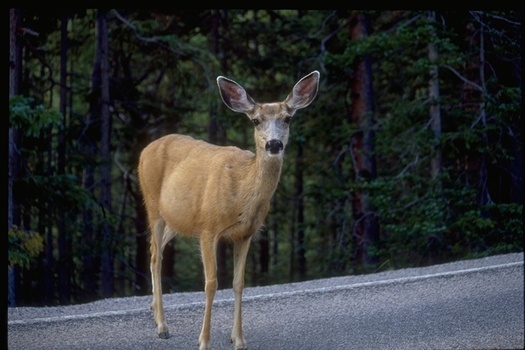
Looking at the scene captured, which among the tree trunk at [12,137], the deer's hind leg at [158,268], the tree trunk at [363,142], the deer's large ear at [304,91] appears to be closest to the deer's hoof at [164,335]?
the deer's hind leg at [158,268]

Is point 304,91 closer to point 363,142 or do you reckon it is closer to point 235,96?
point 235,96

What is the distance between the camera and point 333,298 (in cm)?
868

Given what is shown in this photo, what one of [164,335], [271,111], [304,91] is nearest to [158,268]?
[164,335]

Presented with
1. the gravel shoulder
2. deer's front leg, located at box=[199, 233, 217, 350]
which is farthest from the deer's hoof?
the gravel shoulder

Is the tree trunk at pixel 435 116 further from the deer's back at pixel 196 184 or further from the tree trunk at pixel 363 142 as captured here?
the deer's back at pixel 196 184

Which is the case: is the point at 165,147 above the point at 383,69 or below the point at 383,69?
below

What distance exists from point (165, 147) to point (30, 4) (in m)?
3.78

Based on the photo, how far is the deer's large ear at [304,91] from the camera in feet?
22.6

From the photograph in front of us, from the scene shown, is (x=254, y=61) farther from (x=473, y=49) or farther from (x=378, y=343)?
(x=378, y=343)

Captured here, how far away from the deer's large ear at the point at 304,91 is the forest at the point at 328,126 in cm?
392

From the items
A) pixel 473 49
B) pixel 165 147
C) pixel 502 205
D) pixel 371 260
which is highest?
pixel 473 49

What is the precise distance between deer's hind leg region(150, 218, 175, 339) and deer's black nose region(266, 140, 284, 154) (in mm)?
2070

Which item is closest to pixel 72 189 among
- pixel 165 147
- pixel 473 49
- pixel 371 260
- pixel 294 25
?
pixel 165 147

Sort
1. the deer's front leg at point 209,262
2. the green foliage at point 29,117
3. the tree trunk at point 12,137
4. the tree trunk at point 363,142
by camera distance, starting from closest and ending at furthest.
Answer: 1. the deer's front leg at point 209,262
2. the green foliage at point 29,117
3. the tree trunk at point 12,137
4. the tree trunk at point 363,142
